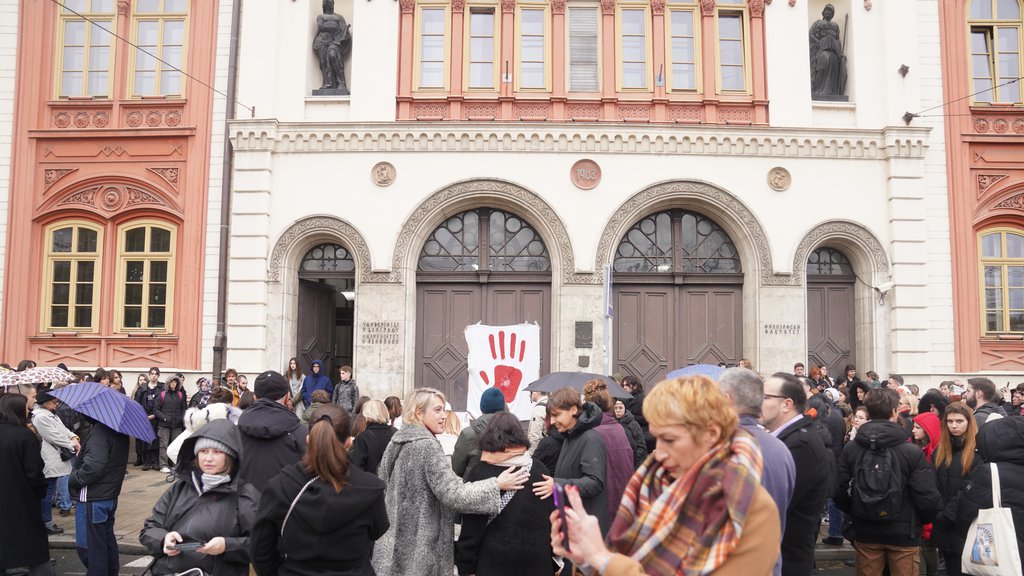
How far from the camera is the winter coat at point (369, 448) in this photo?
6312 mm

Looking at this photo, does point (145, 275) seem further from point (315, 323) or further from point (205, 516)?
point (205, 516)

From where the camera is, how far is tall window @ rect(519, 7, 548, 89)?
16.0 meters

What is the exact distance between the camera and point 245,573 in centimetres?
469

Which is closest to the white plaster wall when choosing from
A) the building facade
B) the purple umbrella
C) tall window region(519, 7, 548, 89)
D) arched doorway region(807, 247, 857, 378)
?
the building facade

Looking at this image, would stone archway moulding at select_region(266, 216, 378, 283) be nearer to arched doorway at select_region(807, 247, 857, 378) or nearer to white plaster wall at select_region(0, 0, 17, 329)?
white plaster wall at select_region(0, 0, 17, 329)

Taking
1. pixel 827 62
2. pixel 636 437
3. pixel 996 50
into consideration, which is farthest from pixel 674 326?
pixel 996 50

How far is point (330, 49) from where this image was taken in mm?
16203

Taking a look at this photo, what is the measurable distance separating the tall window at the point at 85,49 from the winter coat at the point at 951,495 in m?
16.9

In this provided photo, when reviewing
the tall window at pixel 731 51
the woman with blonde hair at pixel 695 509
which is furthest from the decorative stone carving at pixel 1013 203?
the woman with blonde hair at pixel 695 509

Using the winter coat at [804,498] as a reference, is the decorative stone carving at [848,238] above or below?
above

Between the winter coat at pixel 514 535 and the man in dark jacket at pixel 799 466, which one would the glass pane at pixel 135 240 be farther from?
the man in dark jacket at pixel 799 466

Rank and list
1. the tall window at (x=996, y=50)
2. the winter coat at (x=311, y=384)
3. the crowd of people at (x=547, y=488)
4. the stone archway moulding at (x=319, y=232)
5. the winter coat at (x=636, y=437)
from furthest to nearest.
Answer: the tall window at (x=996, y=50)
the stone archway moulding at (x=319, y=232)
the winter coat at (x=311, y=384)
the winter coat at (x=636, y=437)
the crowd of people at (x=547, y=488)

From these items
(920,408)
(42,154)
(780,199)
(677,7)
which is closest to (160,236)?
(42,154)

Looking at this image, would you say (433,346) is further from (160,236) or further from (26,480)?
(26,480)
